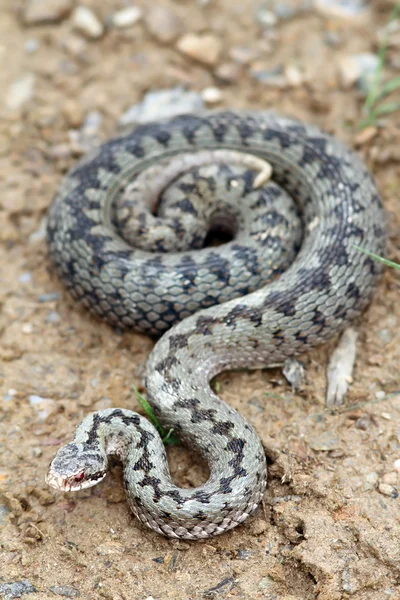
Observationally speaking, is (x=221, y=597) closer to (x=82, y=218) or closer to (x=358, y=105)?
(x=82, y=218)

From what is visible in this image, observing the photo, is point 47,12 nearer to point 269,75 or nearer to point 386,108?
point 269,75

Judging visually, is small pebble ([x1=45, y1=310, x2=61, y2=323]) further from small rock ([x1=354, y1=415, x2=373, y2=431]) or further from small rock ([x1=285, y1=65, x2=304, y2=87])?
small rock ([x1=285, y1=65, x2=304, y2=87])

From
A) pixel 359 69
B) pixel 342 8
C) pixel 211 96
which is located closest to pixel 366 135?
pixel 359 69

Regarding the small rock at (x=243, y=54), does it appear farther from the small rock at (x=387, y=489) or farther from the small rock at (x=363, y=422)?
the small rock at (x=387, y=489)

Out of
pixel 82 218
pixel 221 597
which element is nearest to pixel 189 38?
pixel 82 218

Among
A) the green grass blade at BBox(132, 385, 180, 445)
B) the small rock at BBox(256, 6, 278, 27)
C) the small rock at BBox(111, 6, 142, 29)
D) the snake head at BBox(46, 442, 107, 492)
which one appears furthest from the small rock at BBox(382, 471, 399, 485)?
the small rock at BBox(111, 6, 142, 29)
